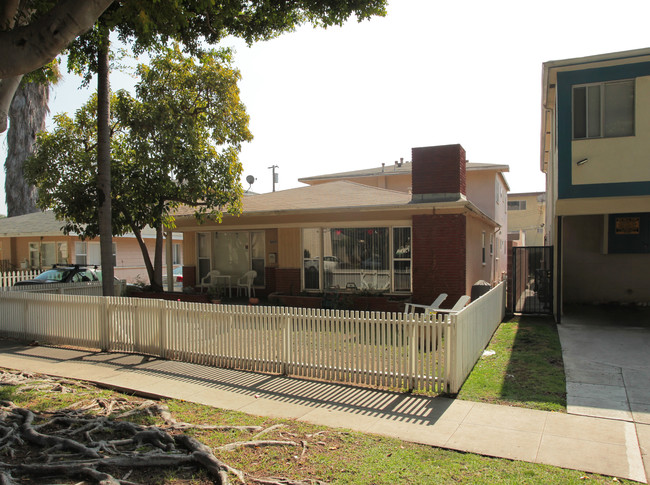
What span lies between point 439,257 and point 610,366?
543 centimetres

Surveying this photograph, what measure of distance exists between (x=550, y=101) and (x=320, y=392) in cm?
1066

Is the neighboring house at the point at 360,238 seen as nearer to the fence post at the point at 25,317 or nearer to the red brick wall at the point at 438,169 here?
the red brick wall at the point at 438,169

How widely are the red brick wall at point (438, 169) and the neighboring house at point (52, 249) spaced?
16784 mm

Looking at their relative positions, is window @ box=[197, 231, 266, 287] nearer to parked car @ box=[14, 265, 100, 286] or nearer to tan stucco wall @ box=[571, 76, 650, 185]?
parked car @ box=[14, 265, 100, 286]

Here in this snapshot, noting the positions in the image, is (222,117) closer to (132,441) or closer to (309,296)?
(309,296)

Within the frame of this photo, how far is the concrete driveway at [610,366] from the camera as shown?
611cm

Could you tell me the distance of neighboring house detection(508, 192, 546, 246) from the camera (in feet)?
126

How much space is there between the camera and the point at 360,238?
582 inches

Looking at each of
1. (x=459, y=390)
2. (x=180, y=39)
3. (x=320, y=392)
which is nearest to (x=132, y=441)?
(x=320, y=392)

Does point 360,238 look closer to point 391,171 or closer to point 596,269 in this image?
point 596,269

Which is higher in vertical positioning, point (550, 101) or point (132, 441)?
point (550, 101)

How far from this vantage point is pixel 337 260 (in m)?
15.1

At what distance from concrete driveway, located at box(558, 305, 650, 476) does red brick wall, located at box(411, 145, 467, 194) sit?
180 inches

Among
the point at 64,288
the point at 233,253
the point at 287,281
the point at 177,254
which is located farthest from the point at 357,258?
the point at 177,254
